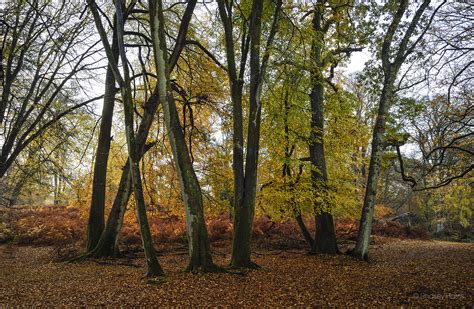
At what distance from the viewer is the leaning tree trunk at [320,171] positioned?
32.2ft

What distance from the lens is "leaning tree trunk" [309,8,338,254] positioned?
32.2 ft

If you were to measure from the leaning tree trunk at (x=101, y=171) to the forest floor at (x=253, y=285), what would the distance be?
127 centimetres

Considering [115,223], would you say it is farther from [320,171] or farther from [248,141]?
[320,171]

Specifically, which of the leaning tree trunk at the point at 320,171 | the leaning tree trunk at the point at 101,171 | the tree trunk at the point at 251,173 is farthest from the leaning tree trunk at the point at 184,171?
the leaning tree trunk at the point at 320,171

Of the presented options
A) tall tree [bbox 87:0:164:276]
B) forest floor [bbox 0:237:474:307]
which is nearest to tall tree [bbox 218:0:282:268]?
forest floor [bbox 0:237:474:307]

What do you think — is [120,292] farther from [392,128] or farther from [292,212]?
[392,128]

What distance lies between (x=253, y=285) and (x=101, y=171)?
21.2ft

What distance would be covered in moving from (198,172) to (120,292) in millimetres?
5846

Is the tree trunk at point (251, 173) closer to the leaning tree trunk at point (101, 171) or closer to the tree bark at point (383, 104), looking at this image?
the tree bark at point (383, 104)

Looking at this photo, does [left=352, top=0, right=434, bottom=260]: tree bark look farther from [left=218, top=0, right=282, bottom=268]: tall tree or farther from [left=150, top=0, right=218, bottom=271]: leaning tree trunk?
[left=150, top=0, right=218, bottom=271]: leaning tree trunk

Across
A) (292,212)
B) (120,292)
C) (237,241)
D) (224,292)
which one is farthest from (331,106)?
(120,292)

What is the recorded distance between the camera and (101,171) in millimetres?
10117

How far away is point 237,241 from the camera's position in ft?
24.1

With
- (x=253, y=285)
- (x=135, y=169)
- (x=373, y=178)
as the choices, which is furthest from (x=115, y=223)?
(x=373, y=178)
